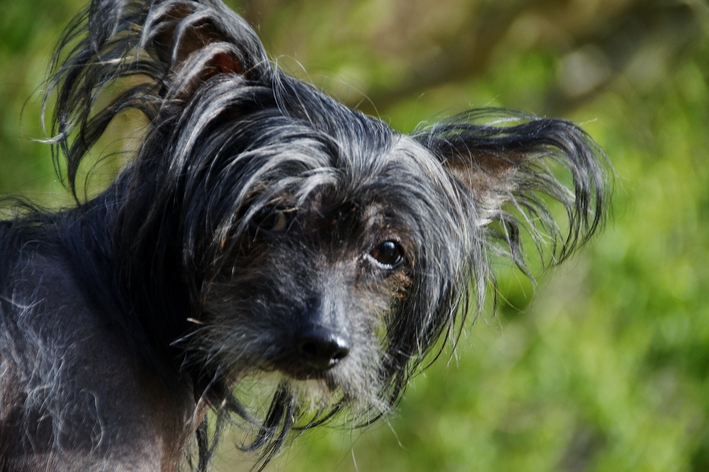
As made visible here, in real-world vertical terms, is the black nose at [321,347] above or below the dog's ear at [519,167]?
below

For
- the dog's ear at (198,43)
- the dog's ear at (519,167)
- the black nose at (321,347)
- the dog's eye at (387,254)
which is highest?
the dog's ear at (519,167)

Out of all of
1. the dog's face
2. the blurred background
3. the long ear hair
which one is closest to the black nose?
the dog's face

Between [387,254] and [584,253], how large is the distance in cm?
450

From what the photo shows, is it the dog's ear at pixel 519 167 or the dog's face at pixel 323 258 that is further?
the dog's ear at pixel 519 167

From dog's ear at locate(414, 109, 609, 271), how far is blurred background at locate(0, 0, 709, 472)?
3750 mm

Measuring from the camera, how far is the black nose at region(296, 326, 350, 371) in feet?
8.73

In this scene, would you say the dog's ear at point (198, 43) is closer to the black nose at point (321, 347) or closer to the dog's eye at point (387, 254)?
the dog's eye at point (387, 254)

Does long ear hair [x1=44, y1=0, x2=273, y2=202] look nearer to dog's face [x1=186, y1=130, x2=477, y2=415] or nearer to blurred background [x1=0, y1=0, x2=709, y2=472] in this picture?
dog's face [x1=186, y1=130, x2=477, y2=415]

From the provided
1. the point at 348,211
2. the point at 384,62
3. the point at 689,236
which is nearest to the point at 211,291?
the point at 348,211

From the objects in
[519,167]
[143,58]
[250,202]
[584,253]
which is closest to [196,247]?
[250,202]

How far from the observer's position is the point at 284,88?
282 centimetres

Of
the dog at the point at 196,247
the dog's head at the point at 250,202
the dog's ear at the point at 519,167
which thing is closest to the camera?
the dog at the point at 196,247

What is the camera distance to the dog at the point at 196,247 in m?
2.57

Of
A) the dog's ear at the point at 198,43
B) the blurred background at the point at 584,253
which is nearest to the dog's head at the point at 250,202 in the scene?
the dog's ear at the point at 198,43
